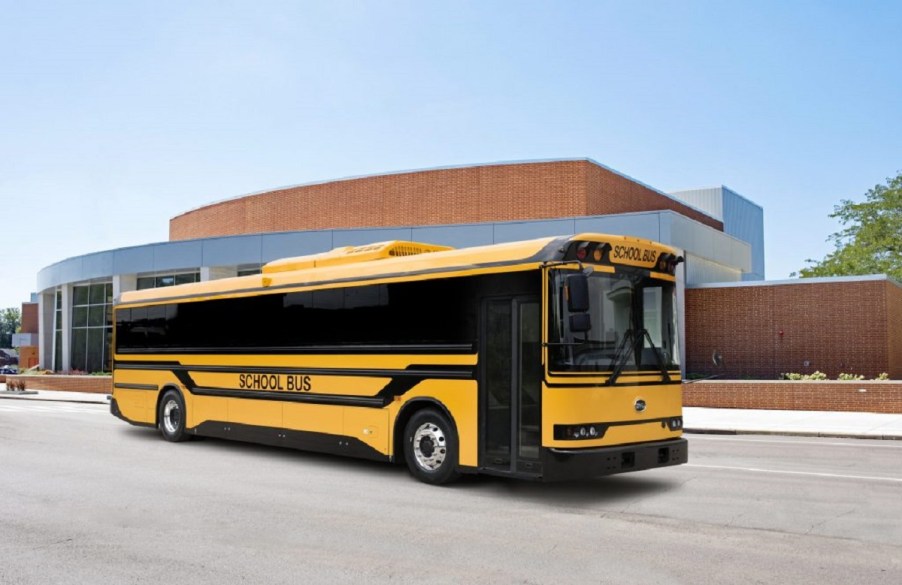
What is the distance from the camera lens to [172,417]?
15664mm

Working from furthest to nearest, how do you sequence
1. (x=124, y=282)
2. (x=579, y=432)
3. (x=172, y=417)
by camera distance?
1. (x=124, y=282)
2. (x=172, y=417)
3. (x=579, y=432)

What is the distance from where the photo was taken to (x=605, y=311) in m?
9.20

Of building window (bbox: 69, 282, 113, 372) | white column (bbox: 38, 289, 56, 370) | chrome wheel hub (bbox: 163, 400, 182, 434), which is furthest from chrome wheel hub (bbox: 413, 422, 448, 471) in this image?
white column (bbox: 38, 289, 56, 370)

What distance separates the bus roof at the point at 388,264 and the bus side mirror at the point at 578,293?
475mm

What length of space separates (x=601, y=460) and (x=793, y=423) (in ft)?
38.6

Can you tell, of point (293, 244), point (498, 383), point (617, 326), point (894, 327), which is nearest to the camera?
point (617, 326)

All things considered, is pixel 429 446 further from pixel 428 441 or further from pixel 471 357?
pixel 471 357

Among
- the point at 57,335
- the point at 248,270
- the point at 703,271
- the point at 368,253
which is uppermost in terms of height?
the point at 248,270

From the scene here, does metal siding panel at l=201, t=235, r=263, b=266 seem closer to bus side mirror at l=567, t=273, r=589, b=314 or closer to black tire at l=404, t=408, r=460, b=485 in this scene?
black tire at l=404, t=408, r=460, b=485

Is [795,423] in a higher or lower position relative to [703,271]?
lower

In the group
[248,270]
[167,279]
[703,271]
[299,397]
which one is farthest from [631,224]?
[167,279]

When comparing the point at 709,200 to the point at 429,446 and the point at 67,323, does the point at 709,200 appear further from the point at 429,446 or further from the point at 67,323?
the point at 429,446

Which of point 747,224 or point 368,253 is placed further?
point 747,224

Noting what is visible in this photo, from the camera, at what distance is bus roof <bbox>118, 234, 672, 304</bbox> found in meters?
9.32
